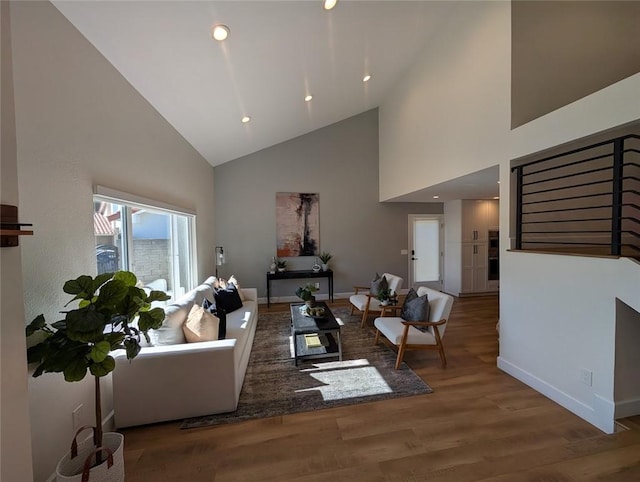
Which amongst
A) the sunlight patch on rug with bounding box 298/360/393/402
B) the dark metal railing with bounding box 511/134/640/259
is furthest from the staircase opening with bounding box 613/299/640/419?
the sunlight patch on rug with bounding box 298/360/393/402

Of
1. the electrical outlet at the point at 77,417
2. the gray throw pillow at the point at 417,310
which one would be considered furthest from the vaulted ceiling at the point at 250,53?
the gray throw pillow at the point at 417,310

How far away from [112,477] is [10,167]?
1.63 m

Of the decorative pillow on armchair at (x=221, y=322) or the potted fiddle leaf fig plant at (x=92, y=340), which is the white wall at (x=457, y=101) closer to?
the decorative pillow on armchair at (x=221, y=322)

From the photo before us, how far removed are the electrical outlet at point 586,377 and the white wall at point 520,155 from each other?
0.03 metres

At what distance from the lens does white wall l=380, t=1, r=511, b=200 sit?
9.64 feet

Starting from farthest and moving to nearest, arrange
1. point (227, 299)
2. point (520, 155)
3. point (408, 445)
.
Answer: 1. point (227, 299)
2. point (520, 155)
3. point (408, 445)

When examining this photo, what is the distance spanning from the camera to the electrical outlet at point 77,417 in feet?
5.94

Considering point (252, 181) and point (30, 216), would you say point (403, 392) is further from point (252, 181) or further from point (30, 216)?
point (252, 181)

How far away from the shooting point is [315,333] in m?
3.26

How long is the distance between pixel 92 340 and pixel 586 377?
347 centimetres

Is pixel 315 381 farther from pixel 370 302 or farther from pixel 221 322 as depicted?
pixel 370 302

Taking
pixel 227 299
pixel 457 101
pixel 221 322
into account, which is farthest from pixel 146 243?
pixel 457 101

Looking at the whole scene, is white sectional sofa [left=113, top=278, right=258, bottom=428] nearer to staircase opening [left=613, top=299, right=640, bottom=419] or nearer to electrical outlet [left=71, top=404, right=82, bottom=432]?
electrical outlet [left=71, top=404, right=82, bottom=432]

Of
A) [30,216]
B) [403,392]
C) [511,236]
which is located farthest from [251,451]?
[511,236]
